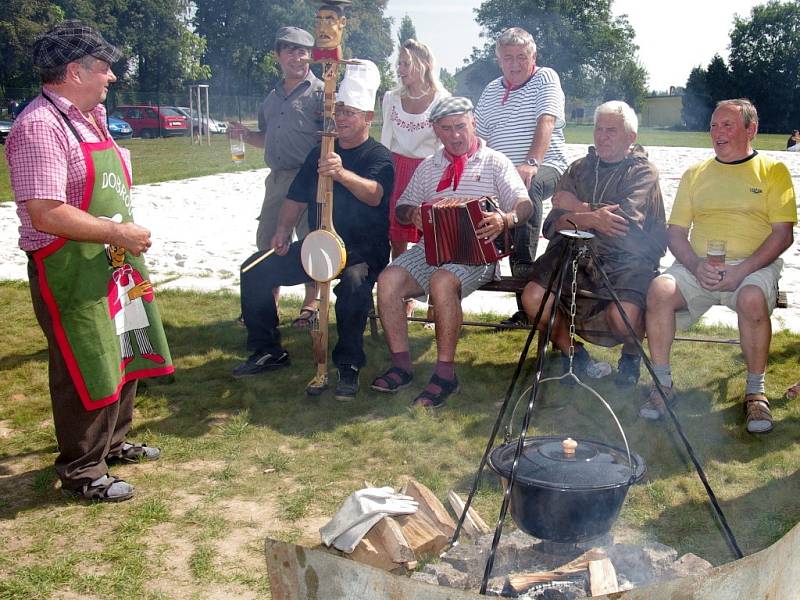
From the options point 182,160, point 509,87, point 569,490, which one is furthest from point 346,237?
point 182,160

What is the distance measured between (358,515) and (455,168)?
7.87ft

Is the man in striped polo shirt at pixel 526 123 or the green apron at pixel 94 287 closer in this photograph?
the green apron at pixel 94 287

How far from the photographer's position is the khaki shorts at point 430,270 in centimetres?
480

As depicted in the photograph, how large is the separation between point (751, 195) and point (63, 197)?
3422 mm

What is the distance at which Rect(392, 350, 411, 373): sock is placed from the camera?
193 inches

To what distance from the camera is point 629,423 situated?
4340mm

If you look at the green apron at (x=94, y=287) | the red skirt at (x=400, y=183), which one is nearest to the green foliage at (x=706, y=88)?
the red skirt at (x=400, y=183)

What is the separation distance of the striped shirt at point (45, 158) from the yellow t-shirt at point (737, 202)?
3.16 meters

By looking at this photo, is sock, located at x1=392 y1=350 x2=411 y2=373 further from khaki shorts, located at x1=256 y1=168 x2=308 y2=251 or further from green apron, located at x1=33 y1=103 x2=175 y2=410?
green apron, located at x1=33 y1=103 x2=175 y2=410

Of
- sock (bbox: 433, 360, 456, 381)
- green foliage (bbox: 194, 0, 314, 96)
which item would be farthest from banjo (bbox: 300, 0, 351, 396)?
green foliage (bbox: 194, 0, 314, 96)

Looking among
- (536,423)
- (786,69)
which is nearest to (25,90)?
(786,69)

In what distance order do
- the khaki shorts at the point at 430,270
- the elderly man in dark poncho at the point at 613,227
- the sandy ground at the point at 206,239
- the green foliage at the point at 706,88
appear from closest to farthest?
the elderly man in dark poncho at the point at 613,227 → the khaki shorts at the point at 430,270 → the sandy ground at the point at 206,239 → the green foliage at the point at 706,88

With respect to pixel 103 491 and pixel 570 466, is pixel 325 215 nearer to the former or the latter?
pixel 103 491

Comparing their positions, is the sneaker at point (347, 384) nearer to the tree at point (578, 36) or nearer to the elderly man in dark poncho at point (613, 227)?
the elderly man in dark poncho at point (613, 227)
